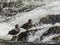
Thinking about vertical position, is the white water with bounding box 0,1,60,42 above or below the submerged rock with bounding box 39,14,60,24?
above

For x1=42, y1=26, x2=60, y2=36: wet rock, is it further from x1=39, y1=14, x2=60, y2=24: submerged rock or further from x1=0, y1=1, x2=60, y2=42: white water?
x1=39, y1=14, x2=60, y2=24: submerged rock

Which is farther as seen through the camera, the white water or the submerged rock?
the white water

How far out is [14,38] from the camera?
24.9ft

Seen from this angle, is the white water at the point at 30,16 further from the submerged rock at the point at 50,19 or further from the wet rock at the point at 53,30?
the wet rock at the point at 53,30

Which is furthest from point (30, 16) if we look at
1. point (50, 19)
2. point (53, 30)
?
point (53, 30)

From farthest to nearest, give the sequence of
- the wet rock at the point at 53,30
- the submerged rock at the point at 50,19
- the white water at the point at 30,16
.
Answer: the white water at the point at 30,16 → the submerged rock at the point at 50,19 → the wet rock at the point at 53,30

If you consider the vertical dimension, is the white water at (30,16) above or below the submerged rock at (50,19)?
above

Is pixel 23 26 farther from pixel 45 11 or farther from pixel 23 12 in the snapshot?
pixel 23 12

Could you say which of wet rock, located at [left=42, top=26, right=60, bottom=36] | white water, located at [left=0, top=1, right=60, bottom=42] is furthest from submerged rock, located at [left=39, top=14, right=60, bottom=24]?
wet rock, located at [left=42, top=26, right=60, bottom=36]

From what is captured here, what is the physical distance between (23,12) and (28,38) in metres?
3.04

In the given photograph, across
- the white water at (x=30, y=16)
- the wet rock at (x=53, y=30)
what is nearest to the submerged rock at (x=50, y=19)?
the white water at (x=30, y=16)

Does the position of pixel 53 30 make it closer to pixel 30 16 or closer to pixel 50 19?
pixel 50 19

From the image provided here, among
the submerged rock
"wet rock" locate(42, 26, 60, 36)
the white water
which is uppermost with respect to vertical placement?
the white water

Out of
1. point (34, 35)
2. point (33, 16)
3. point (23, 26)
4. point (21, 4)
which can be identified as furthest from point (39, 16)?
point (21, 4)
